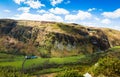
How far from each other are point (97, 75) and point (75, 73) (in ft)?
40.3

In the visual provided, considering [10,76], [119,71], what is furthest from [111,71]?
[10,76]

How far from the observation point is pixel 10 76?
11444 centimetres

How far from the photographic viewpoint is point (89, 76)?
448 ft

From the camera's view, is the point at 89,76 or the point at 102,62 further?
the point at 89,76

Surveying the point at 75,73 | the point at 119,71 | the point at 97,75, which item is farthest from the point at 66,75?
the point at 119,71

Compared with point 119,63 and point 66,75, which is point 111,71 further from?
point 66,75

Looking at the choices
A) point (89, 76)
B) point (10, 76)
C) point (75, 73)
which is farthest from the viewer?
point (89, 76)

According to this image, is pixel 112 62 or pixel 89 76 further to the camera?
pixel 89 76

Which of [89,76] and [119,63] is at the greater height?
[119,63]

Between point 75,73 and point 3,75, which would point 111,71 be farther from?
point 3,75

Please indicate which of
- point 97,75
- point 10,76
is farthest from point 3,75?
point 97,75

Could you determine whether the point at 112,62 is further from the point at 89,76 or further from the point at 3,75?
the point at 3,75

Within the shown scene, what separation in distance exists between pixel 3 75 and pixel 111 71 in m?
49.2

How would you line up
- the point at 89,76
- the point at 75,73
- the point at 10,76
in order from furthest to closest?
the point at 89,76
the point at 75,73
the point at 10,76
